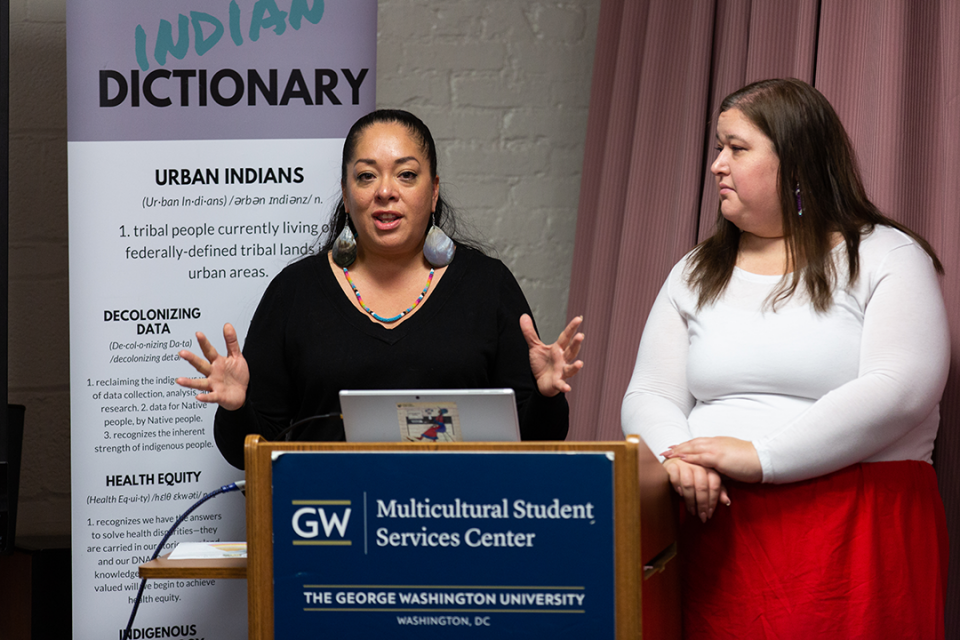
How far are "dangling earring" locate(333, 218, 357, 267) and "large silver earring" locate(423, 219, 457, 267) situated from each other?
5.8 inches

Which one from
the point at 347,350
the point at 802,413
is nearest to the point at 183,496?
the point at 347,350

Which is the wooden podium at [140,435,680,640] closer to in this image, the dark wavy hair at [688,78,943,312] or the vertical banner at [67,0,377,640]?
the dark wavy hair at [688,78,943,312]

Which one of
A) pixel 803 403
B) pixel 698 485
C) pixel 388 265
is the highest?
pixel 388 265

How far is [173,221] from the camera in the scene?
2.30 m

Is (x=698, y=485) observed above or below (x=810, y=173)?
below

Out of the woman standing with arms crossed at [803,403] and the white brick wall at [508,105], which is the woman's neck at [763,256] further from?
the white brick wall at [508,105]

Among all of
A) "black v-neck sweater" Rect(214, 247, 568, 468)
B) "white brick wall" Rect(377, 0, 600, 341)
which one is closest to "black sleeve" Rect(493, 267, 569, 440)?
"black v-neck sweater" Rect(214, 247, 568, 468)

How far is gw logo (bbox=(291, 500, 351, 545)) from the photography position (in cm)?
122

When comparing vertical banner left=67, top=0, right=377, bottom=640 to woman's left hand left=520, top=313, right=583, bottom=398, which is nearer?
woman's left hand left=520, top=313, right=583, bottom=398

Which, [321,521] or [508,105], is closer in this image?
[321,521]

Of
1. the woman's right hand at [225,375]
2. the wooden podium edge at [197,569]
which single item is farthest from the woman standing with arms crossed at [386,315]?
the wooden podium edge at [197,569]

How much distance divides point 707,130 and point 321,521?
173cm

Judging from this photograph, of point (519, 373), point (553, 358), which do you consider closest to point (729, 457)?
point (553, 358)

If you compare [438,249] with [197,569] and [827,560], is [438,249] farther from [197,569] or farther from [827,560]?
[827,560]
